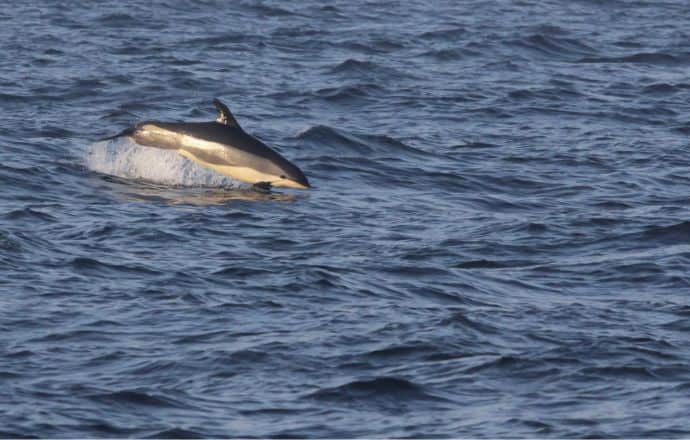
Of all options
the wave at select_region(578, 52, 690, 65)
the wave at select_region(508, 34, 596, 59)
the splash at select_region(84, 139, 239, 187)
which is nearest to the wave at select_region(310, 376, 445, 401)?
the splash at select_region(84, 139, 239, 187)

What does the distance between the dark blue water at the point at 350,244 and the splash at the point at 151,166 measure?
0.16 ft

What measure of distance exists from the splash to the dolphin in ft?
1.59

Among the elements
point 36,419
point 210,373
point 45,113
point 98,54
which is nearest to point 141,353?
point 210,373

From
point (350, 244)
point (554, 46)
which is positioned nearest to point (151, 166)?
point (350, 244)

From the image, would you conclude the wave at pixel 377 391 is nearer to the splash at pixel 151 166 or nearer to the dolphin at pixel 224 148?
the dolphin at pixel 224 148

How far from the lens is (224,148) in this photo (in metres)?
25.3

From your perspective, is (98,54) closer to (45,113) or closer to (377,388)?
(45,113)

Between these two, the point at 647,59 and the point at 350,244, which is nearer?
the point at 350,244

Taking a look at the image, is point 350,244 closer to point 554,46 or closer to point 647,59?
point 647,59

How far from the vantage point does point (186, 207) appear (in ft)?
78.7

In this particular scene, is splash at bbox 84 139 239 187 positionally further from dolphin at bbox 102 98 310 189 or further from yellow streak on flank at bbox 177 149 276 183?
dolphin at bbox 102 98 310 189

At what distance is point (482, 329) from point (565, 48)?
80.7ft

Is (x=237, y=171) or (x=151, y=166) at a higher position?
(x=237, y=171)

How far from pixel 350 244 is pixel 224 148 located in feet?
12.6
